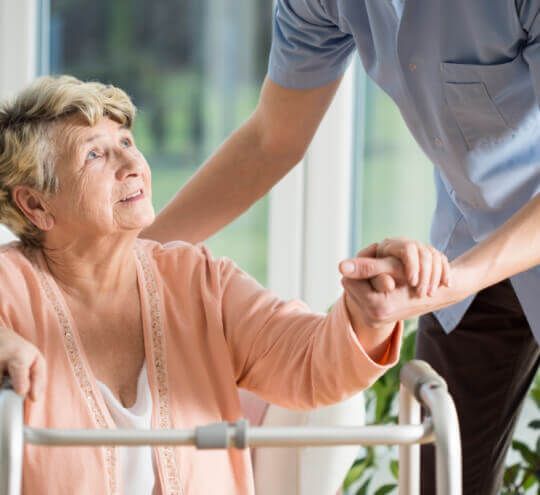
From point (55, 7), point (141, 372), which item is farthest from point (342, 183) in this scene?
point (141, 372)

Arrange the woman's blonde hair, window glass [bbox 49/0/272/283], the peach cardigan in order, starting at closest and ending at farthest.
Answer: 1. the peach cardigan
2. the woman's blonde hair
3. window glass [bbox 49/0/272/283]

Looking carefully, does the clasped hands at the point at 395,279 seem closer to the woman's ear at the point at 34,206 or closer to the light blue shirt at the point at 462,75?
the light blue shirt at the point at 462,75

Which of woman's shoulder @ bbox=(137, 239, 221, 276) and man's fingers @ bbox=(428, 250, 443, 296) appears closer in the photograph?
man's fingers @ bbox=(428, 250, 443, 296)

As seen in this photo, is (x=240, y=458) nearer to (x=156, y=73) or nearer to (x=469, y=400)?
(x=469, y=400)

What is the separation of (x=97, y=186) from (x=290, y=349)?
1.38 ft

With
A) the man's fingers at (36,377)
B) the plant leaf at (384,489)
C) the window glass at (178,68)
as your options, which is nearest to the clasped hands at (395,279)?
the man's fingers at (36,377)

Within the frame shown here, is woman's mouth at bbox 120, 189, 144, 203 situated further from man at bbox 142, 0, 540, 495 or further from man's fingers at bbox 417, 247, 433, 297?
man's fingers at bbox 417, 247, 433, 297

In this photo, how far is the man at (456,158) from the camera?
155cm

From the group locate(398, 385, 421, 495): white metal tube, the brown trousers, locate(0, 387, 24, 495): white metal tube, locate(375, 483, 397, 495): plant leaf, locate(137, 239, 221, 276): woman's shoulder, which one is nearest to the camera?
locate(0, 387, 24, 495): white metal tube

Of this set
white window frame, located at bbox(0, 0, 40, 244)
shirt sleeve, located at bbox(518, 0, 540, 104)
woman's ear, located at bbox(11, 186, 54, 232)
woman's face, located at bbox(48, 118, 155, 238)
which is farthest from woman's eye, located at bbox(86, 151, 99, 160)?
white window frame, located at bbox(0, 0, 40, 244)

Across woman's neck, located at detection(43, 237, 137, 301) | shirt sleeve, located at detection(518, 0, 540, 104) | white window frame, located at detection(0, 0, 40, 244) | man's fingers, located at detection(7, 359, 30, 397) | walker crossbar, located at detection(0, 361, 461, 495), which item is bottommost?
walker crossbar, located at detection(0, 361, 461, 495)

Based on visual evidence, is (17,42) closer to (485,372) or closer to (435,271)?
(485,372)

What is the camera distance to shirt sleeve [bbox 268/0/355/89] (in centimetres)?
189

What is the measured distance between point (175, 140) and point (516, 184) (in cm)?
173
